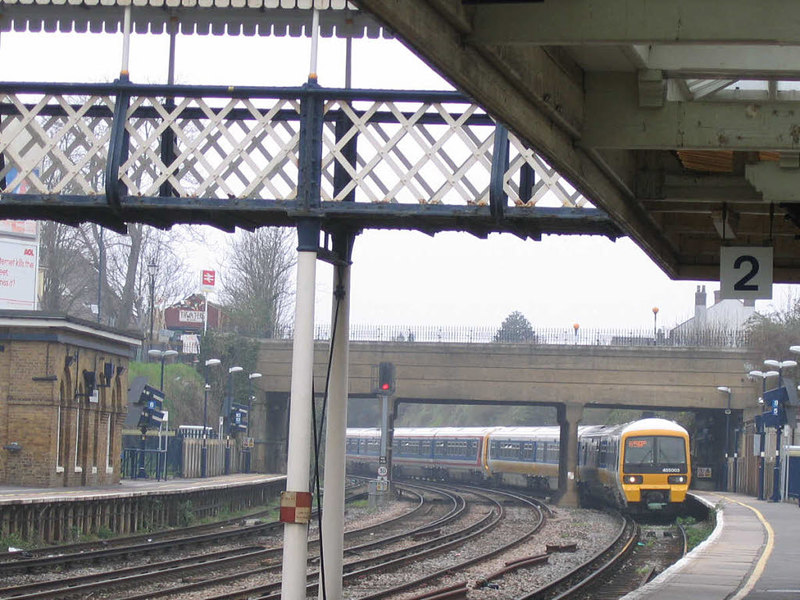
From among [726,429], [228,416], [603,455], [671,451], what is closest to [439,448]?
[726,429]

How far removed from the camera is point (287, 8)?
38.7 ft

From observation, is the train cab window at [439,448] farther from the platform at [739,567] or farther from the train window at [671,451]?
the platform at [739,567]

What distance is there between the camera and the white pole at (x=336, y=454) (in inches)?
469

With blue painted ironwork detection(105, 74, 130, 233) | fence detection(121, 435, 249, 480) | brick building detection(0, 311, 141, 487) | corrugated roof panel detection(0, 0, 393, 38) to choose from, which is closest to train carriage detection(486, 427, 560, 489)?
fence detection(121, 435, 249, 480)

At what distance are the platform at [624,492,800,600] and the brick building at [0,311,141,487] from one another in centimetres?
1584

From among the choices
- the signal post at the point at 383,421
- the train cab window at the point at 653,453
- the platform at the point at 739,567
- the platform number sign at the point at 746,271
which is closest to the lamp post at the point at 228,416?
the signal post at the point at 383,421

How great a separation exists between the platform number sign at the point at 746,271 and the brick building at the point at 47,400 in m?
21.1

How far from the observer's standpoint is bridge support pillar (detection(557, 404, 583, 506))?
151 feet

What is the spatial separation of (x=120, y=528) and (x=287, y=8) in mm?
17375

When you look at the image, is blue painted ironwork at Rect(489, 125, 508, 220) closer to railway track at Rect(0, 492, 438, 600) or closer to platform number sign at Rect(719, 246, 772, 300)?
platform number sign at Rect(719, 246, 772, 300)

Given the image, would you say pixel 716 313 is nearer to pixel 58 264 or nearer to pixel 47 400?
pixel 58 264

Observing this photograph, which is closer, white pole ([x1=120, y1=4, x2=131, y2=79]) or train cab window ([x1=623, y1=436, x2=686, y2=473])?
white pole ([x1=120, y1=4, x2=131, y2=79])

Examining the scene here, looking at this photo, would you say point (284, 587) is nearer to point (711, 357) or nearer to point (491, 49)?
point (491, 49)

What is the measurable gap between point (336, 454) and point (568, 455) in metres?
35.0
